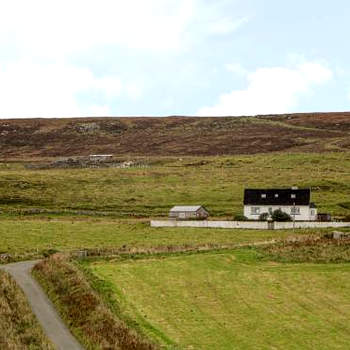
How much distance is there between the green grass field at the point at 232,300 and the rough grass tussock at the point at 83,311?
1377mm

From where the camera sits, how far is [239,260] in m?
47.4

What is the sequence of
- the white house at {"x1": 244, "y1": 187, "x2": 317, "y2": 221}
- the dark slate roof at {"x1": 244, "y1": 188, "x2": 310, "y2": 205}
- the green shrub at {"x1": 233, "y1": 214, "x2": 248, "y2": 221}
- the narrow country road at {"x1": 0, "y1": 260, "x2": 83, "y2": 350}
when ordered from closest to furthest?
the narrow country road at {"x1": 0, "y1": 260, "x2": 83, "y2": 350}
the green shrub at {"x1": 233, "y1": 214, "x2": 248, "y2": 221}
the white house at {"x1": 244, "y1": 187, "x2": 317, "y2": 221}
the dark slate roof at {"x1": 244, "y1": 188, "x2": 310, "y2": 205}

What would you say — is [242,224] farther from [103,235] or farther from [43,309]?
[43,309]

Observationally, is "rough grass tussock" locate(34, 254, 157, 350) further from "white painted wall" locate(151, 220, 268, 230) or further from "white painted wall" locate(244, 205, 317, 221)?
"white painted wall" locate(244, 205, 317, 221)

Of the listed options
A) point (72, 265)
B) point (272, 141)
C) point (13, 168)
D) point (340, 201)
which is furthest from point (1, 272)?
point (272, 141)

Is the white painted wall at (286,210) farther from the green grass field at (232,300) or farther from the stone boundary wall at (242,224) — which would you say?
the green grass field at (232,300)

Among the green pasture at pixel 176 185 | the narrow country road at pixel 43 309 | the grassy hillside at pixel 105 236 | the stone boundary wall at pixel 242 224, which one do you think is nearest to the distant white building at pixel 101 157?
the green pasture at pixel 176 185

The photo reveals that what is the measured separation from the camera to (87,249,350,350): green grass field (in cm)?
2838

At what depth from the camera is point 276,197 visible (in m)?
84.0

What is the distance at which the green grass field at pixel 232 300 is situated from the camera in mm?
28375

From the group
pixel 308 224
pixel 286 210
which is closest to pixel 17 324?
pixel 308 224

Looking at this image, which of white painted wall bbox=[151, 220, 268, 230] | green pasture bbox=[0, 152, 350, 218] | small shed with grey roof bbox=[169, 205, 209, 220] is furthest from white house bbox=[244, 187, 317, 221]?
white painted wall bbox=[151, 220, 268, 230]

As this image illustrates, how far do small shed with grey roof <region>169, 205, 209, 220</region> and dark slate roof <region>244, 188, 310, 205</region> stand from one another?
5.67m

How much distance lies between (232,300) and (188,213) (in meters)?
44.6
